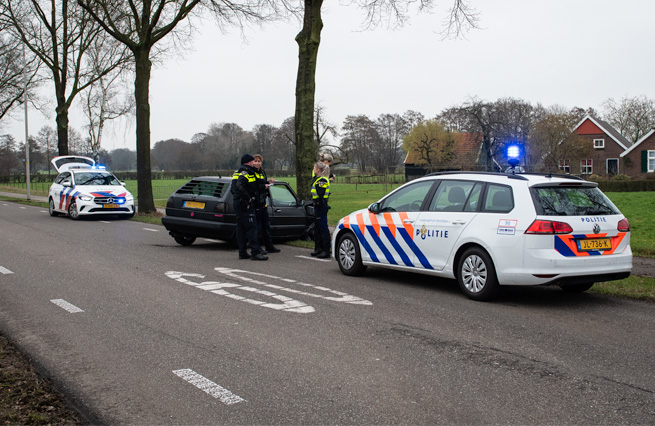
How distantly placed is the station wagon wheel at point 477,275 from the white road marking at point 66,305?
4415mm

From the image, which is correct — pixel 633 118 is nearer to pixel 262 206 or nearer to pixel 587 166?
pixel 587 166

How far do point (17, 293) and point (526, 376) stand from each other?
6.28 m

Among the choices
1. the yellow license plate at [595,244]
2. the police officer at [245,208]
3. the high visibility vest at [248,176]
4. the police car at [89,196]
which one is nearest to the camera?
the yellow license plate at [595,244]

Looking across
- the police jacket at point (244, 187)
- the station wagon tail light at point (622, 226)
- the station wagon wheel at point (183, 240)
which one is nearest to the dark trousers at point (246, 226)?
the police jacket at point (244, 187)

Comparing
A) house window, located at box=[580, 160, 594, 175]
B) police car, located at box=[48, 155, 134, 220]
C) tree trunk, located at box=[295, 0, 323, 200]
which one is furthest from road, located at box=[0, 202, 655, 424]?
house window, located at box=[580, 160, 594, 175]

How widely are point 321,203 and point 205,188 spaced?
295 cm

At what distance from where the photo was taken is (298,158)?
591 inches

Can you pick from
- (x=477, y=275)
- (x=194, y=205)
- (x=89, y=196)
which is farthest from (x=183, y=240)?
(x=89, y=196)

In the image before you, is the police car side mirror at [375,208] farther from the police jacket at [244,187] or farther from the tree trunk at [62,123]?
the tree trunk at [62,123]

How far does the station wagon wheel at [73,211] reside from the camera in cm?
2034

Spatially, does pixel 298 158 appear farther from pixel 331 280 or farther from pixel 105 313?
pixel 105 313

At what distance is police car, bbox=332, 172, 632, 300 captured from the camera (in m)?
6.95

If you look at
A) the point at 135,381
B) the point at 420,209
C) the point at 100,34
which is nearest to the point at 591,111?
the point at 100,34

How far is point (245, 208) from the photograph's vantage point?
11.1 m
